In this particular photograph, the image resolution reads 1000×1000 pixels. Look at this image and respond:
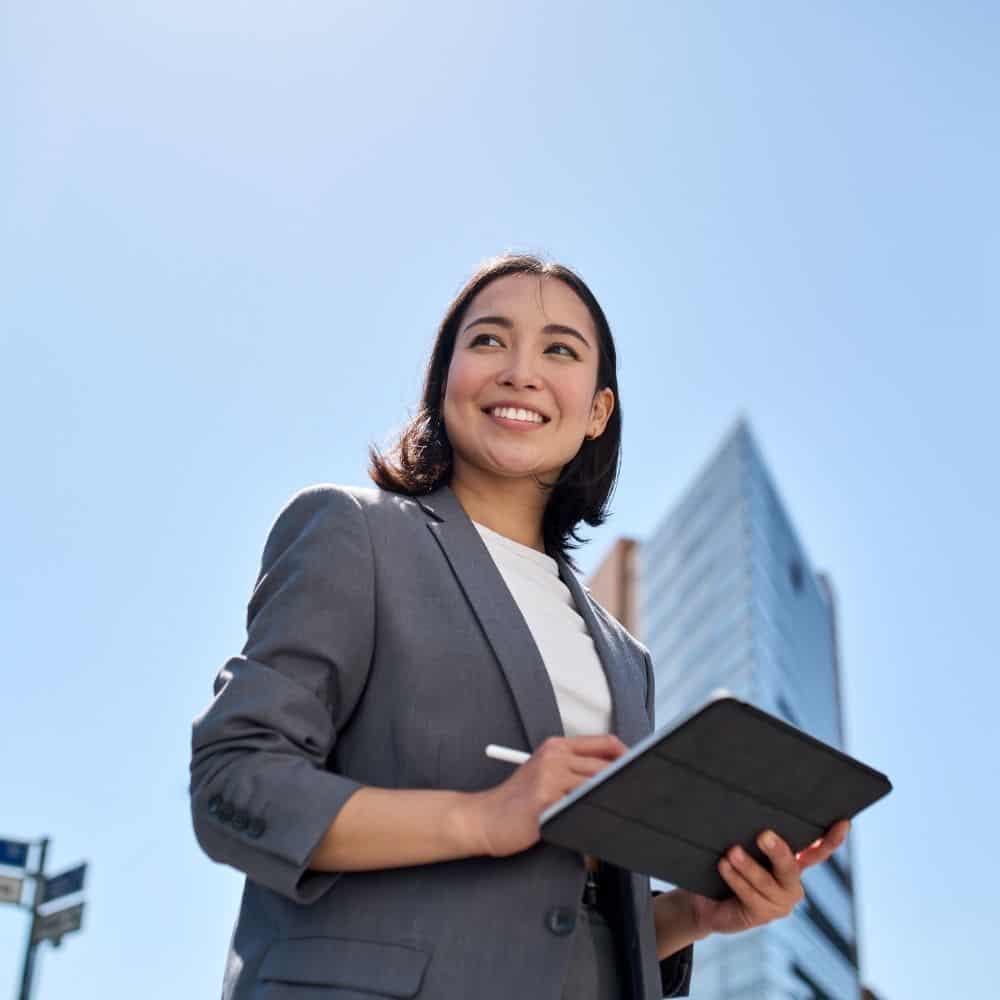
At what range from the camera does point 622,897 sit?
1.78m

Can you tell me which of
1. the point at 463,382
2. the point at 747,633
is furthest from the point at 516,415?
the point at 747,633

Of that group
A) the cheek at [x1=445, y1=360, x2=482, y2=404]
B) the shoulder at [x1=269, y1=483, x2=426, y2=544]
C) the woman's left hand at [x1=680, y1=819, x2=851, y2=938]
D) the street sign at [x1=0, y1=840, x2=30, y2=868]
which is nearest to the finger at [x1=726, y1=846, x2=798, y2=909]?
the woman's left hand at [x1=680, y1=819, x2=851, y2=938]

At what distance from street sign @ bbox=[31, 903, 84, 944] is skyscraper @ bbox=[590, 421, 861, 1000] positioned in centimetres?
4390

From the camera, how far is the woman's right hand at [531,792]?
4.98 feet

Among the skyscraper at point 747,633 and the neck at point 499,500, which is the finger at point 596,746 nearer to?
the neck at point 499,500

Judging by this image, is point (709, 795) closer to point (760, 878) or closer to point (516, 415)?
point (760, 878)

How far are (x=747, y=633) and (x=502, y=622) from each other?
188ft

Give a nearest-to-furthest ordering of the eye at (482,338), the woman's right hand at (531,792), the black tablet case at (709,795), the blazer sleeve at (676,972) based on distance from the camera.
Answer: the black tablet case at (709,795) < the woman's right hand at (531,792) < the blazer sleeve at (676,972) < the eye at (482,338)

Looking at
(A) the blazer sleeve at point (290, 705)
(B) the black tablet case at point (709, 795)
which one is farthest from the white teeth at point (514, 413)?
(B) the black tablet case at point (709, 795)

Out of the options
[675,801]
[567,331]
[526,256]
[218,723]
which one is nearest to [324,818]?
[218,723]

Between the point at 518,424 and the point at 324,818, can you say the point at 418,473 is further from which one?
the point at 324,818

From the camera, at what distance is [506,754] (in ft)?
5.21

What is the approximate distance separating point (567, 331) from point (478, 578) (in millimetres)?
546

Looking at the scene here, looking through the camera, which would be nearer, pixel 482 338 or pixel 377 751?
pixel 377 751
